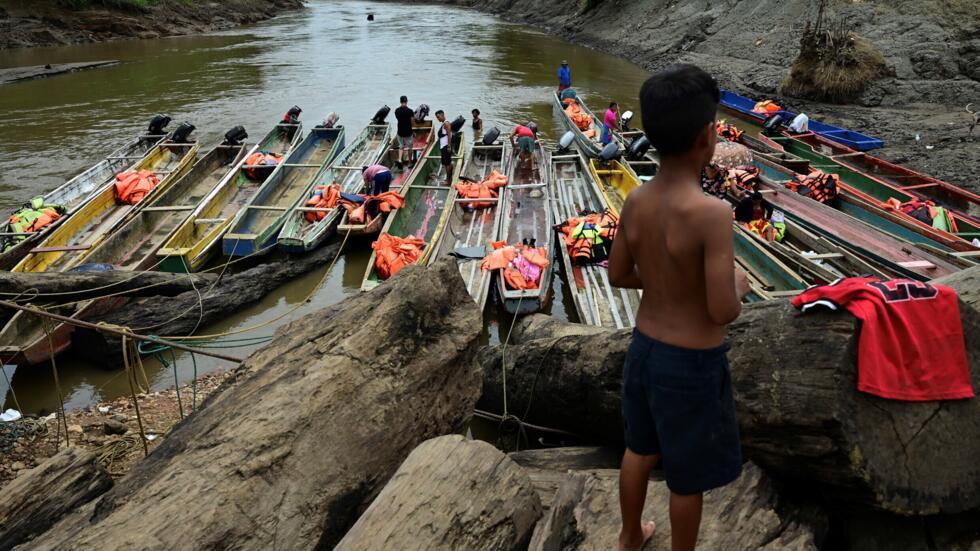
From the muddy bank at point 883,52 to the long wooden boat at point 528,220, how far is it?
885 centimetres

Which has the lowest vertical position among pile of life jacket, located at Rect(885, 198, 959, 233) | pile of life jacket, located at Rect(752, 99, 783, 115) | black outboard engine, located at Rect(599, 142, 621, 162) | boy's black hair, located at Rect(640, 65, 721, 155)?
pile of life jacket, located at Rect(885, 198, 959, 233)

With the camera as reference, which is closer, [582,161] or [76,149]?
[582,161]

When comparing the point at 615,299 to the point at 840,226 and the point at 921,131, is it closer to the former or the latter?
the point at 840,226

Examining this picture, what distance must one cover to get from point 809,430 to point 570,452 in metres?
1.69

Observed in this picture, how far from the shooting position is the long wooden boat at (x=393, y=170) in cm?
1014

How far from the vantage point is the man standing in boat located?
14.1 m

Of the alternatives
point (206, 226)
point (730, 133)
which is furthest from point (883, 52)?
point (206, 226)

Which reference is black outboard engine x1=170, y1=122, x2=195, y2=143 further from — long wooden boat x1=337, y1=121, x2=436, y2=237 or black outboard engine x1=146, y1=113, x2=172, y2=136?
long wooden boat x1=337, y1=121, x2=436, y2=237

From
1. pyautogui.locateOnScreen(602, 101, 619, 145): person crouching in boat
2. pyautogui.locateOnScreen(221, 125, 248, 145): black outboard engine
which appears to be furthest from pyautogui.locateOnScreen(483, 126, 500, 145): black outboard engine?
pyautogui.locateOnScreen(221, 125, 248, 145): black outboard engine

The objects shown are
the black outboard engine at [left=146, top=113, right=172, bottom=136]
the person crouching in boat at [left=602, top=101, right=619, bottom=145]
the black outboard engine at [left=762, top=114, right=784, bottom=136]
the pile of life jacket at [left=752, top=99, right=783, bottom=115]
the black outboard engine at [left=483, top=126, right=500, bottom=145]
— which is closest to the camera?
the black outboard engine at [left=483, top=126, right=500, bottom=145]

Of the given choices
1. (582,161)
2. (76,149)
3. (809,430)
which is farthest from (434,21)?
(809,430)

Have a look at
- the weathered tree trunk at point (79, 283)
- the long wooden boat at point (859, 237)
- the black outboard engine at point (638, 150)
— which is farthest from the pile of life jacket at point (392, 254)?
the long wooden boat at point (859, 237)

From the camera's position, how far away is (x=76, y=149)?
17078mm

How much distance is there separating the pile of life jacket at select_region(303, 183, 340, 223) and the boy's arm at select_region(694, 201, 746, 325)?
31.5 feet
